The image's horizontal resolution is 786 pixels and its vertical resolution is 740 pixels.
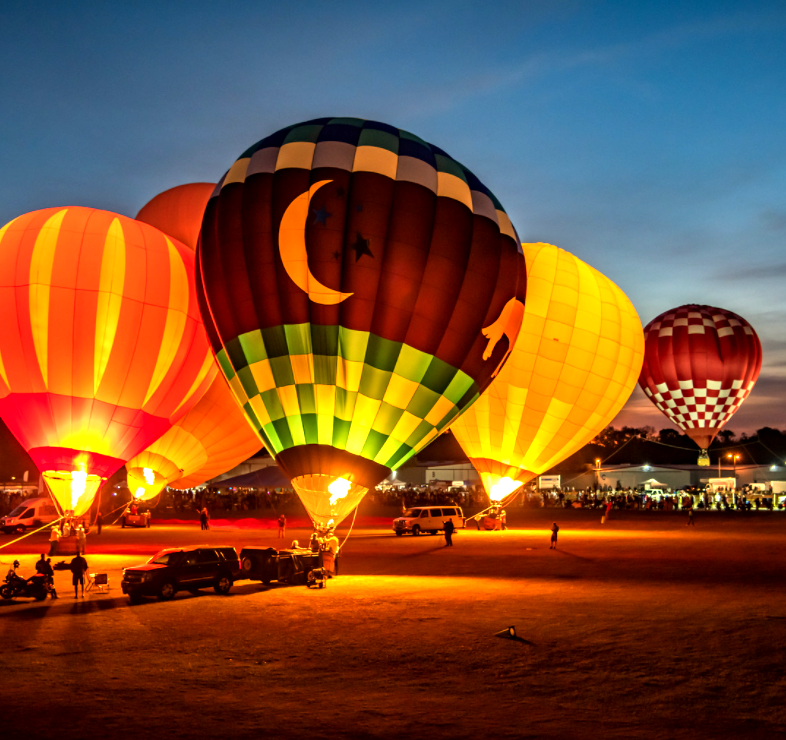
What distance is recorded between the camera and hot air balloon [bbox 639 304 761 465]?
1823 inches

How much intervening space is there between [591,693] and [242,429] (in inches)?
986

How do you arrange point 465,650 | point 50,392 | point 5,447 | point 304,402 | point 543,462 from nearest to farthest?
point 465,650 < point 304,402 < point 50,392 < point 543,462 < point 5,447

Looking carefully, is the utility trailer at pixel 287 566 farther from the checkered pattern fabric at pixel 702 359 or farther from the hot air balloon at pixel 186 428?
the checkered pattern fabric at pixel 702 359

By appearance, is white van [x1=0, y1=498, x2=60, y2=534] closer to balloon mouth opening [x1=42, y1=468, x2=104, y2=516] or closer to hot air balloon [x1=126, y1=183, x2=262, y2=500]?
hot air balloon [x1=126, y1=183, x2=262, y2=500]

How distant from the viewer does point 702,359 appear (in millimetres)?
46312

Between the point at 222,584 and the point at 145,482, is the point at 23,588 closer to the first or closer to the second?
the point at 222,584

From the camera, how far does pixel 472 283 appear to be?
692 inches

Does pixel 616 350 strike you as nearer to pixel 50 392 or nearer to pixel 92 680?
pixel 50 392

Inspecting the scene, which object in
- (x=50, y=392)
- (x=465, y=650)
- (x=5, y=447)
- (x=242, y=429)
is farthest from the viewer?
(x=5, y=447)

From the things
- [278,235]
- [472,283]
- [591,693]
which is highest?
[278,235]

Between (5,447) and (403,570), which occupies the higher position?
(5,447)

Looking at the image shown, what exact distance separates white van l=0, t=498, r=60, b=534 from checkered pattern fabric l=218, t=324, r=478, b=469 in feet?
62.9

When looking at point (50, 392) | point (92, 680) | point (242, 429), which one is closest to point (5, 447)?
point (242, 429)

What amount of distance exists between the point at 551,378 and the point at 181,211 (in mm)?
13993
